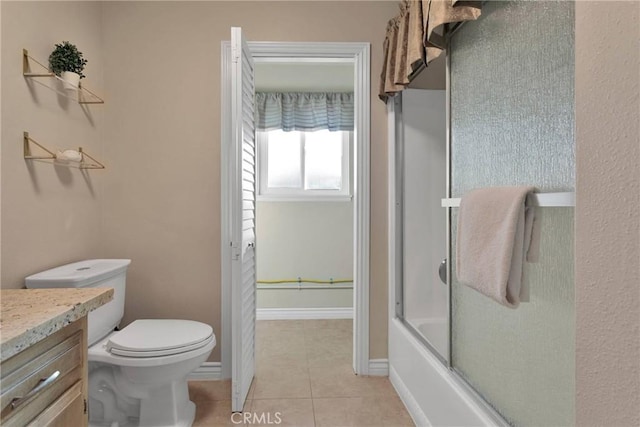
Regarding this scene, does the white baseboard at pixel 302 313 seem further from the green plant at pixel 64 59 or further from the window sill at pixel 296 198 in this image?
the green plant at pixel 64 59

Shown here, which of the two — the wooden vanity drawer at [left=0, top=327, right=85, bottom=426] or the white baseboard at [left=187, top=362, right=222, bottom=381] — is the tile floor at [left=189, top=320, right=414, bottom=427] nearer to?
the white baseboard at [left=187, top=362, right=222, bottom=381]

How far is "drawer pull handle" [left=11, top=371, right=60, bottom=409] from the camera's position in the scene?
2.49 feet

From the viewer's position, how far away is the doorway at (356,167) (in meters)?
2.22

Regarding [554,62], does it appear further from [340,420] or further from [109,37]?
[109,37]

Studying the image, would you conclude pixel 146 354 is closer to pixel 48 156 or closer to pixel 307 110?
pixel 48 156

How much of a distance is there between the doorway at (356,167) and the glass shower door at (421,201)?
22 centimetres

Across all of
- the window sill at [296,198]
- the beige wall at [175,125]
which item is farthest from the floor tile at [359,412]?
the window sill at [296,198]

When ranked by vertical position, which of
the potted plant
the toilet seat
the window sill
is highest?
the potted plant

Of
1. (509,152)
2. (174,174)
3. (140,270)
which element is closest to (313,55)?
(174,174)

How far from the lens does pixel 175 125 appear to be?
7.32 ft

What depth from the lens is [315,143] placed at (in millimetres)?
3547

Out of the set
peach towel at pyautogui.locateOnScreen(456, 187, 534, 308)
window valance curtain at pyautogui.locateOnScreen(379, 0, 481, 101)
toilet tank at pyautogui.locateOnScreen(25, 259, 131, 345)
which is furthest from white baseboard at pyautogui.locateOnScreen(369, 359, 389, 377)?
window valance curtain at pyautogui.locateOnScreen(379, 0, 481, 101)

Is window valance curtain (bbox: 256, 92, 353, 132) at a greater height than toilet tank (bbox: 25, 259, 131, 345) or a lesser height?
greater

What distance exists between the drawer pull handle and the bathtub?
125 cm
